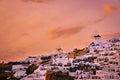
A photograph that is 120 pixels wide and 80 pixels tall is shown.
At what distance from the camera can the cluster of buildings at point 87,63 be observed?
662cm

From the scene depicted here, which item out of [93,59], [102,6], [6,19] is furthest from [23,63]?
[102,6]

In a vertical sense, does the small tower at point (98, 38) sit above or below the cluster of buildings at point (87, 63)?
above

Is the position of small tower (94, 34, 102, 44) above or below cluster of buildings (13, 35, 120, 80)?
above

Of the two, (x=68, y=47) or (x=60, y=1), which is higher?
(x=60, y=1)

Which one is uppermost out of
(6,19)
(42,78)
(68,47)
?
(6,19)

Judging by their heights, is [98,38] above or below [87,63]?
above

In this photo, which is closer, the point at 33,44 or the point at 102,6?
the point at 33,44

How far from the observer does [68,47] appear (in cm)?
685

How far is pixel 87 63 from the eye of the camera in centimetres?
694

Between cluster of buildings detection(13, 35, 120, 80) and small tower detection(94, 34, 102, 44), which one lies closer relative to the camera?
cluster of buildings detection(13, 35, 120, 80)

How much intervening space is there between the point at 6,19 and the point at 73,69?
5.56 ft

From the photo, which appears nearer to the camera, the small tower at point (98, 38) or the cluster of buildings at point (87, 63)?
the cluster of buildings at point (87, 63)

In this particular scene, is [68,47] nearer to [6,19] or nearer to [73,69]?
[73,69]

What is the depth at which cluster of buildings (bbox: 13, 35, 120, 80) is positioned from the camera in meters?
6.62
